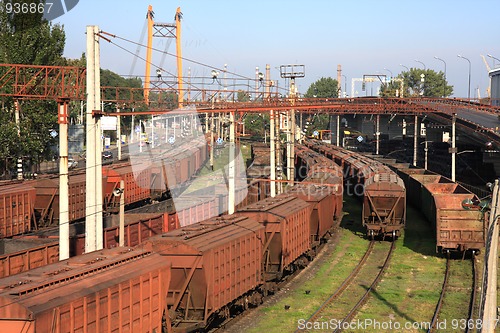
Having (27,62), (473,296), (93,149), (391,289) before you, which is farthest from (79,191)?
(473,296)

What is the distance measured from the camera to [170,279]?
17031 mm

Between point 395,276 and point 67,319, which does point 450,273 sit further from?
point 67,319

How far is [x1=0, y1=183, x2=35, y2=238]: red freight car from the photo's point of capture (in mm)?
29938

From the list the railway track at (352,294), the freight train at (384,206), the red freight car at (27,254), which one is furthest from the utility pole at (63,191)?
the freight train at (384,206)

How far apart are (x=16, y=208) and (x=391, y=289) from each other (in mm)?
18923

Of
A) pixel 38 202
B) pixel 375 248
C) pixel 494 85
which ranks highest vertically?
pixel 494 85

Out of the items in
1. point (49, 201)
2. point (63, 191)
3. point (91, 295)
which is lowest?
point (49, 201)

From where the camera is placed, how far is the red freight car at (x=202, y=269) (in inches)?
688

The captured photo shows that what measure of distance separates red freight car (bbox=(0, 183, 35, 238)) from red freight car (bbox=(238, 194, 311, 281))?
12.6 metres

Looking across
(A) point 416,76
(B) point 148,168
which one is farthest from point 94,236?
(A) point 416,76

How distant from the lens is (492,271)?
12.9 metres

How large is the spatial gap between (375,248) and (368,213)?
2093mm

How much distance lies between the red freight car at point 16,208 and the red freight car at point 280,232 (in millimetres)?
12568

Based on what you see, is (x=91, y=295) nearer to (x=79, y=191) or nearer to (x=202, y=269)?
(x=202, y=269)
